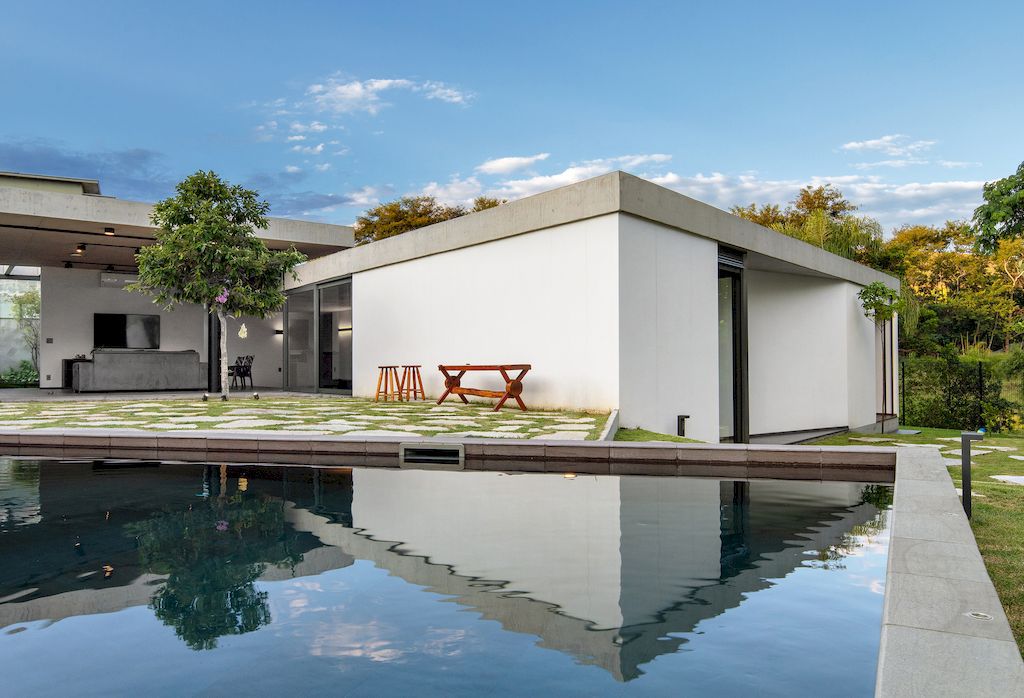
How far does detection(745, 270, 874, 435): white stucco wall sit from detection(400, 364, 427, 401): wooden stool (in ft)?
18.9

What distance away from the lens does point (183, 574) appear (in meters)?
2.61

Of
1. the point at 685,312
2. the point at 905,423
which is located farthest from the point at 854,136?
the point at 685,312

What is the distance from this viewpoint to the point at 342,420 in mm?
7648

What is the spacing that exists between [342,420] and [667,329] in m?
3.96

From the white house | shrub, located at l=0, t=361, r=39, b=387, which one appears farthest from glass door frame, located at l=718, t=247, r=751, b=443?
shrub, located at l=0, t=361, r=39, b=387

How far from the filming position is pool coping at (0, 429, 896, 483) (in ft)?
16.5

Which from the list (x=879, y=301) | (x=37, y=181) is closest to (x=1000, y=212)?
(x=879, y=301)

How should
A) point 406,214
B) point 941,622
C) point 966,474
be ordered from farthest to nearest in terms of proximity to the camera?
point 406,214 < point 966,474 < point 941,622

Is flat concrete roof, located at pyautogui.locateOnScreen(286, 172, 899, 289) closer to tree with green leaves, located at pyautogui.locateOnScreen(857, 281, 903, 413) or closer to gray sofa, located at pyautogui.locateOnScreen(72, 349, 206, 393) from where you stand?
tree with green leaves, located at pyautogui.locateOnScreen(857, 281, 903, 413)

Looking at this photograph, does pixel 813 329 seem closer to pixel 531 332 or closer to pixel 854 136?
pixel 531 332

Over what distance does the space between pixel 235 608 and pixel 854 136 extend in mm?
25835

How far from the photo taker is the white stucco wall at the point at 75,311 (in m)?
19.2

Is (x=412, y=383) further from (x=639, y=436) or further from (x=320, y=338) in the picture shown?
(x=639, y=436)

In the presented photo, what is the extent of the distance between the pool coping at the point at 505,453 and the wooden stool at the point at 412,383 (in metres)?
4.71
